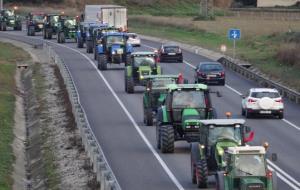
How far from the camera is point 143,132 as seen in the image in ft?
136

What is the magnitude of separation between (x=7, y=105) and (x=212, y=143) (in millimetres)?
27039

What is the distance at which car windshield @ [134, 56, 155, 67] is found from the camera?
5469 centimetres

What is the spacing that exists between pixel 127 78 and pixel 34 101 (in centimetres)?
516

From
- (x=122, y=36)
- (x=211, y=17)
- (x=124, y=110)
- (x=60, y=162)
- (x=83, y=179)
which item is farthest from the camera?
(x=211, y=17)

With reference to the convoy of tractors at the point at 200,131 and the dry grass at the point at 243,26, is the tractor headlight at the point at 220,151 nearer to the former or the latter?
the convoy of tractors at the point at 200,131

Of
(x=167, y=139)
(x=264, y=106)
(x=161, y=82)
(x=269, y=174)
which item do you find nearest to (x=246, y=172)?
(x=269, y=174)

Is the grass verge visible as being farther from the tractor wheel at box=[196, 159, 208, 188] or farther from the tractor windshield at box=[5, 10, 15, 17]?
the tractor windshield at box=[5, 10, 15, 17]

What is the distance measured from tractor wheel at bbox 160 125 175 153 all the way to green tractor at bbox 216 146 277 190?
9.33 m

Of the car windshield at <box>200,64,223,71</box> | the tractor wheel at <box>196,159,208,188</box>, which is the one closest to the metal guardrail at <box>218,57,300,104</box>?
the car windshield at <box>200,64,223,71</box>

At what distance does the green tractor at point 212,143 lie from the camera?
27266 mm

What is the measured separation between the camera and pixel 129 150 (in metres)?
36.8

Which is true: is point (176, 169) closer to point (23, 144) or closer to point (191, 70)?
point (23, 144)

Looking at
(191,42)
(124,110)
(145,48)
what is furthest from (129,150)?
(191,42)

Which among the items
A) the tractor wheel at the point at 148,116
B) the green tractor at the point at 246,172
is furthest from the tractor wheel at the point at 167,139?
the green tractor at the point at 246,172
